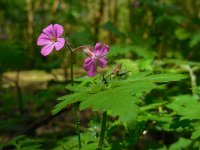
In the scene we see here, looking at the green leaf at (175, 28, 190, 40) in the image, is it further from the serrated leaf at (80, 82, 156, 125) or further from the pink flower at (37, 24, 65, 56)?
the serrated leaf at (80, 82, 156, 125)

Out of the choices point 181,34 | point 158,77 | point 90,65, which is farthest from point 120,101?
point 181,34

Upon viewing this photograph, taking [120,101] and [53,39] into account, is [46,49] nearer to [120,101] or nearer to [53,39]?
[53,39]

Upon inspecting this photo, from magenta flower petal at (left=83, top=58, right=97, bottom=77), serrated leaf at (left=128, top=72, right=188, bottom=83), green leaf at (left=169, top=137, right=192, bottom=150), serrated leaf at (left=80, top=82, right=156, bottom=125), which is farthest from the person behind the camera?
green leaf at (left=169, top=137, right=192, bottom=150)

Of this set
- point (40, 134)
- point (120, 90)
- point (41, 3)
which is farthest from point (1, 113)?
point (41, 3)

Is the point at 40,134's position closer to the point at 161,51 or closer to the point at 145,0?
the point at 145,0

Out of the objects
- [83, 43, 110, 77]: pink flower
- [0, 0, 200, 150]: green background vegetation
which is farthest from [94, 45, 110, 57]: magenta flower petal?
[0, 0, 200, 150]: green background vegetation

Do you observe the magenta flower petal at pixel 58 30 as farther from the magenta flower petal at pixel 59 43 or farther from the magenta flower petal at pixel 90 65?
the magenta flower petal at pixel 90 65

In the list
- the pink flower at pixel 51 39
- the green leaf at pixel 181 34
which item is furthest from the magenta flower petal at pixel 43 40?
the green leaf at pixel 181 34
